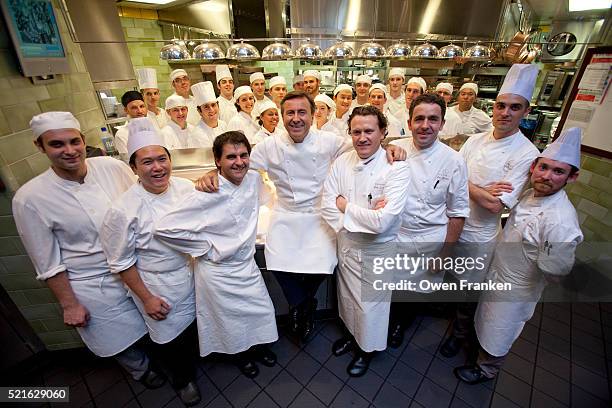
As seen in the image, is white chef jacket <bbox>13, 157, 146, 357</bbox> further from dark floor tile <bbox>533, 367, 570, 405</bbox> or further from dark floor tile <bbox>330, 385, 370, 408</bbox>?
dark floor tile <bbox>533, 367, 570, 405</bbox>

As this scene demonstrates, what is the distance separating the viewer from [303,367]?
2.30 metres

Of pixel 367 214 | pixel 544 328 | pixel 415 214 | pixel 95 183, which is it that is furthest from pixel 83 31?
pixel 544 328

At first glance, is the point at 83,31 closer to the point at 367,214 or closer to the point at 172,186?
the point at 172,186

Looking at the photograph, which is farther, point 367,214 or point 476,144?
point 476,144

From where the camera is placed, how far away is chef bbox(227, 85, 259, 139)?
3.82 m

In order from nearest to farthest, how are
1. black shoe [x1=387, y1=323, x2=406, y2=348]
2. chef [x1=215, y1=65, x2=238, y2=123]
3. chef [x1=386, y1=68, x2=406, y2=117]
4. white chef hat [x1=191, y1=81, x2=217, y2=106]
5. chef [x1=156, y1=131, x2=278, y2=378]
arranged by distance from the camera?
chef [x1=156, y1=131, x2=278, y2=378], black shoe [x1=387, y1=323, x2=406, y2=348], white chef hat [x1=191, y1=81, x2=217, y2=106], chef [x1=215, y1=65, x2=238, y2=123], chef [x1=386, y1=68, x2=406, y2=117]

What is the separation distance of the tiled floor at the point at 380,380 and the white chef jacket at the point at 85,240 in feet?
2.28

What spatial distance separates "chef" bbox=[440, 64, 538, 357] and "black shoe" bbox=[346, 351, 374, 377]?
1086 millimetres

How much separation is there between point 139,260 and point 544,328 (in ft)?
11.8

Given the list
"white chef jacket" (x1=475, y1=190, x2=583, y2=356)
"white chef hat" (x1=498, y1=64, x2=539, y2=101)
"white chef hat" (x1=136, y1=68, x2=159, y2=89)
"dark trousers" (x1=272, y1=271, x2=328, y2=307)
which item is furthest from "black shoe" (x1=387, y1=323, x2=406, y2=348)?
"white chef hat" (x1=136, y1=68, x2=159, y2=89)

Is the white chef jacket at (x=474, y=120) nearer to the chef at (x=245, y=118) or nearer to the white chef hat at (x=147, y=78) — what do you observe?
the chef at (x=245, y=118)

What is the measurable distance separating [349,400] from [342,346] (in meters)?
0.41

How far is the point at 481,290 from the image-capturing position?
2.14 m

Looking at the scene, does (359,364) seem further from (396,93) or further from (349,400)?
(396,93)
